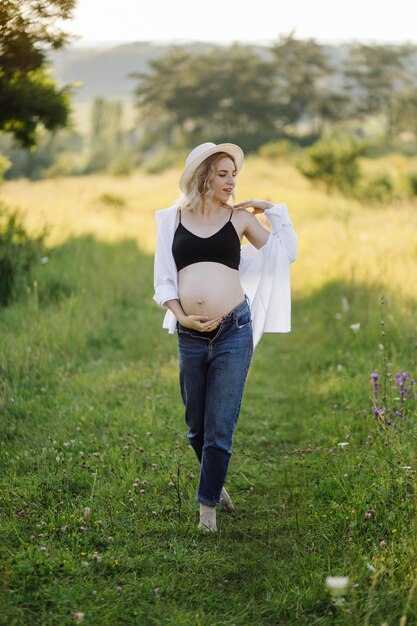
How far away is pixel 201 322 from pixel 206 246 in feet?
1.54

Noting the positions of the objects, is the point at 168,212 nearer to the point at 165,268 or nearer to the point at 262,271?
the point at 165,268

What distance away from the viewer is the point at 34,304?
8469mm

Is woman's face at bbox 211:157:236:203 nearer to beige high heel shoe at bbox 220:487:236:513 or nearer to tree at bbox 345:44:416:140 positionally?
beige high heel shoe at bbox 220:487:236:513

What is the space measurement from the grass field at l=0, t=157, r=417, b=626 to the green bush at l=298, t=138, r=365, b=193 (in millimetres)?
13324

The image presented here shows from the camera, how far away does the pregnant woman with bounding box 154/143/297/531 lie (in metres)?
4.19

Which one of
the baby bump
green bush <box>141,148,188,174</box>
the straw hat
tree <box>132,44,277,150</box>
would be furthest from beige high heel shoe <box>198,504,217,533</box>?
tree <box>132,44,277,150</box>

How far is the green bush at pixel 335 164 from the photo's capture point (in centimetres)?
2314

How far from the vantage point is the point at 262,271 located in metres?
4.64

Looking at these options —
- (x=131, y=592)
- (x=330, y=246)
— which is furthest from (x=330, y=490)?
(x=330, y=246)

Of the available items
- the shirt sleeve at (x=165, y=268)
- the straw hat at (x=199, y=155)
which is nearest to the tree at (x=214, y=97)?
the straw hat at (x=199, y=155)

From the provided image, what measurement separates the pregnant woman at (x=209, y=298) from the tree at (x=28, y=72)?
3606 mm

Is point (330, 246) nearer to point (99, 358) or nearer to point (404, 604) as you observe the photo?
point (99, 358)

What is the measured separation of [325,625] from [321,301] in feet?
23.2

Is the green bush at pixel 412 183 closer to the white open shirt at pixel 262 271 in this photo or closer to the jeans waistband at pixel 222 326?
the white open shirt at pixel 262 271
